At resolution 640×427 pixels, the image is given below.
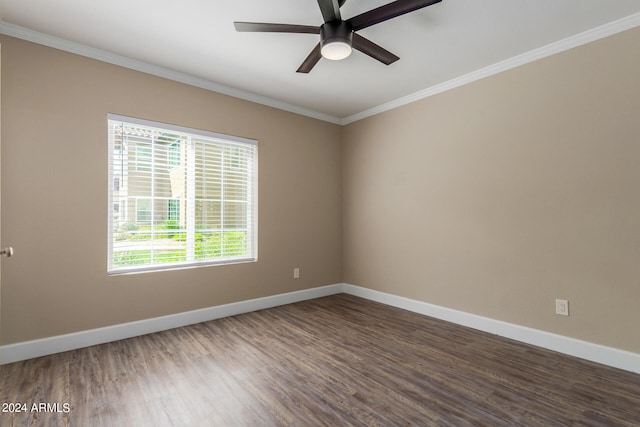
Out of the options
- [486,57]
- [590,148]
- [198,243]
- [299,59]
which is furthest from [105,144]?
[590,148]

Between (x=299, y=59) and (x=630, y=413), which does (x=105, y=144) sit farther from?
(x=630, y=413)

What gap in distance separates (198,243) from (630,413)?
3.74 m

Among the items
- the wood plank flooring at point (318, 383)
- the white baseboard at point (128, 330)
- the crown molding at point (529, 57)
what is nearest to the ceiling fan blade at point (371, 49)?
the crown molding at point (529, 57)

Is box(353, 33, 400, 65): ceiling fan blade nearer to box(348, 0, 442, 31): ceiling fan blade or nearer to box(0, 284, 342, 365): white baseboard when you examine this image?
box(348, 0, 442, 31): ceiling fan blade

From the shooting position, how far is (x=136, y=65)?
303 cm

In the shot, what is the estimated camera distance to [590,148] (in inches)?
100

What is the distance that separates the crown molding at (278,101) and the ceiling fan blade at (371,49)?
52.8 inches

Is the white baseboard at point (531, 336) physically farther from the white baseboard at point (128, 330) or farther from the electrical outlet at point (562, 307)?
the white baseboard at point (128, 330)

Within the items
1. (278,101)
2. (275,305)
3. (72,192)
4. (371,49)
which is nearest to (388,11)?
(371,49)

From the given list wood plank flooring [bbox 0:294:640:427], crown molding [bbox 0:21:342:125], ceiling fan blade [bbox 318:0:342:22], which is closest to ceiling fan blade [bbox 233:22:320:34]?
ceiling fan blade [bbox 318:0:342:22]

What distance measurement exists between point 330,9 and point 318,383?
8.17ft

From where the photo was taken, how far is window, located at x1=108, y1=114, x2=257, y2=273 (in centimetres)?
299

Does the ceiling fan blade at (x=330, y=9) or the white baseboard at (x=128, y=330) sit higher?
the ceiling fan blade at (x=330, y=9)

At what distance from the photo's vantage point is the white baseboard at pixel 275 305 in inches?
95.3
